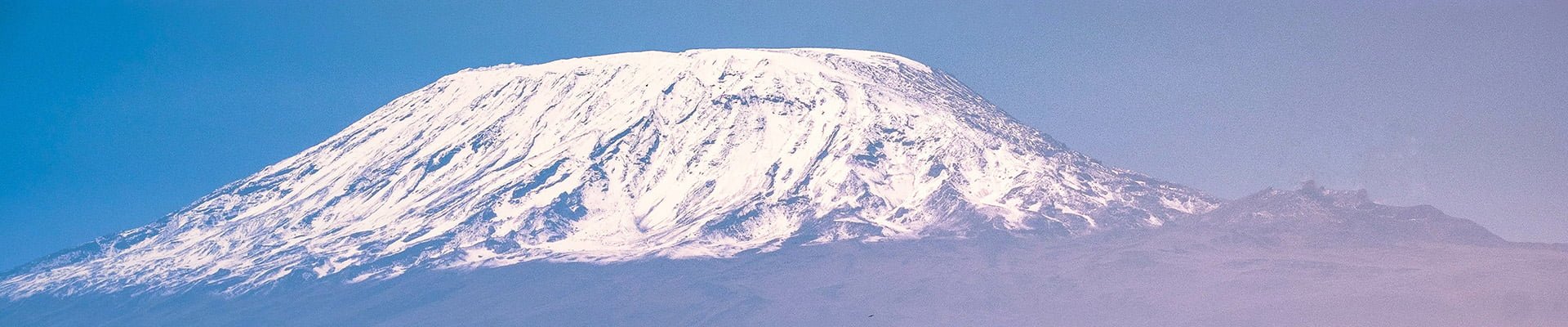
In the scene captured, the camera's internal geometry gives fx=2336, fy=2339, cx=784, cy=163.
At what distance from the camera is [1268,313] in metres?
198

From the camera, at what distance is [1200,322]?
648ft

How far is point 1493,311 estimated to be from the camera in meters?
197

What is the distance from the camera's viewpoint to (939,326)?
199625 millimetres

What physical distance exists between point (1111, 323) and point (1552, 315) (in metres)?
36.2

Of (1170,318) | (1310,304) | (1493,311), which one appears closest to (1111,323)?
(1170,318)

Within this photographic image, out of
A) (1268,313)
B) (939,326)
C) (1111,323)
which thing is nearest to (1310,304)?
(1268,313)

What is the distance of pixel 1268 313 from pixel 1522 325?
20589 mm

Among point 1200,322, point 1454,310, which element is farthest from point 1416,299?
point 1200,322

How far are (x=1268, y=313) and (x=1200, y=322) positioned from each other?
20.0ft

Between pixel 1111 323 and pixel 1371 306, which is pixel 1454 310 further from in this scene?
pixel 1111 323

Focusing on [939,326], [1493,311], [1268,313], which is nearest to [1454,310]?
[1493,311]

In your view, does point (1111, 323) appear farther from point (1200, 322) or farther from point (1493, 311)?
point (1493, 311)

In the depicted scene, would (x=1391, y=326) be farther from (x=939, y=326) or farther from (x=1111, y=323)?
(x=939, y=326)

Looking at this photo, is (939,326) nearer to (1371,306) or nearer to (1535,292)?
(1371,306)
